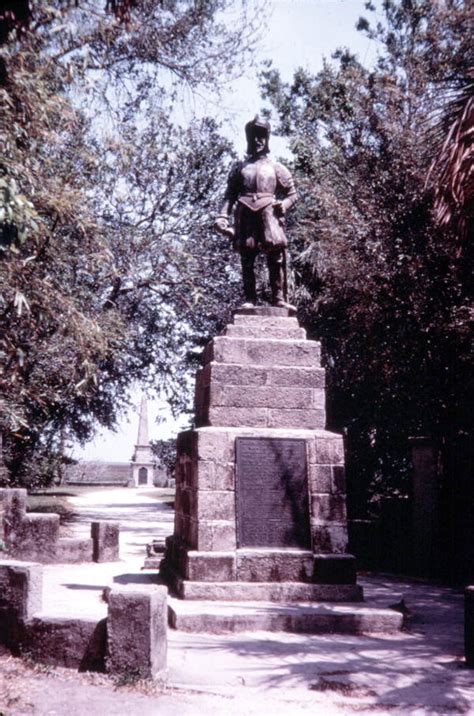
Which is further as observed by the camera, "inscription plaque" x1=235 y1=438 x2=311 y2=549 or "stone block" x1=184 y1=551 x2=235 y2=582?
"inscription plaque" x1=235 y1=438 x2=311 y2=549

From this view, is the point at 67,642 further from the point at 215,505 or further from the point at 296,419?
the point at 296,419

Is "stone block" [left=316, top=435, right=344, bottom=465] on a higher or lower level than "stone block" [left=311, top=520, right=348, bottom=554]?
higher

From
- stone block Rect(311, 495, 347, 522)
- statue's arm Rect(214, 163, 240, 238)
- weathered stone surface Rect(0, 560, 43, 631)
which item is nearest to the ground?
weathered stone surface Rect(0, 560, 43, 631)

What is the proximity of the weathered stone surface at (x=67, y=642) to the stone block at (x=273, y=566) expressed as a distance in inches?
92.8

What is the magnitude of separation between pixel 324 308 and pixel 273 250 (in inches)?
385

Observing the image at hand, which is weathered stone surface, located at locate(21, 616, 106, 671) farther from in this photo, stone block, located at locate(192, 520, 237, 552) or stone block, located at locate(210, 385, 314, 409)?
stone block, located at locate(210, 385, 314, 409)

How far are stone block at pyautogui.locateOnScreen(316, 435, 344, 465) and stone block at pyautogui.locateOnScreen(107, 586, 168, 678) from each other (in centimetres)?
320

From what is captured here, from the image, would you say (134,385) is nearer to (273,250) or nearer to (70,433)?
(70,433)

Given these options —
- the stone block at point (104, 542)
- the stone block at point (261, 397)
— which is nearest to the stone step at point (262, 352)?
the stone block at point (261, 397)

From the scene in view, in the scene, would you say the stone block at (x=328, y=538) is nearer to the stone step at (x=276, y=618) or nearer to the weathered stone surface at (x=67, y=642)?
the stone step at (x=276, y=618)

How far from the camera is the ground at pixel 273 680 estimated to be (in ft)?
14.4

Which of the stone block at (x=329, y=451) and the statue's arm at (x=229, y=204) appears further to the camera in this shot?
the statue's arm at (x=229, y=204)

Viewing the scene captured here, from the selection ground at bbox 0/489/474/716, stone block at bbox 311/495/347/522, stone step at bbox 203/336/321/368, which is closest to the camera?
ground at bbox 0/489/474/716

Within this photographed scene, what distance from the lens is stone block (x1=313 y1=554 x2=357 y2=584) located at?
7.25 m
